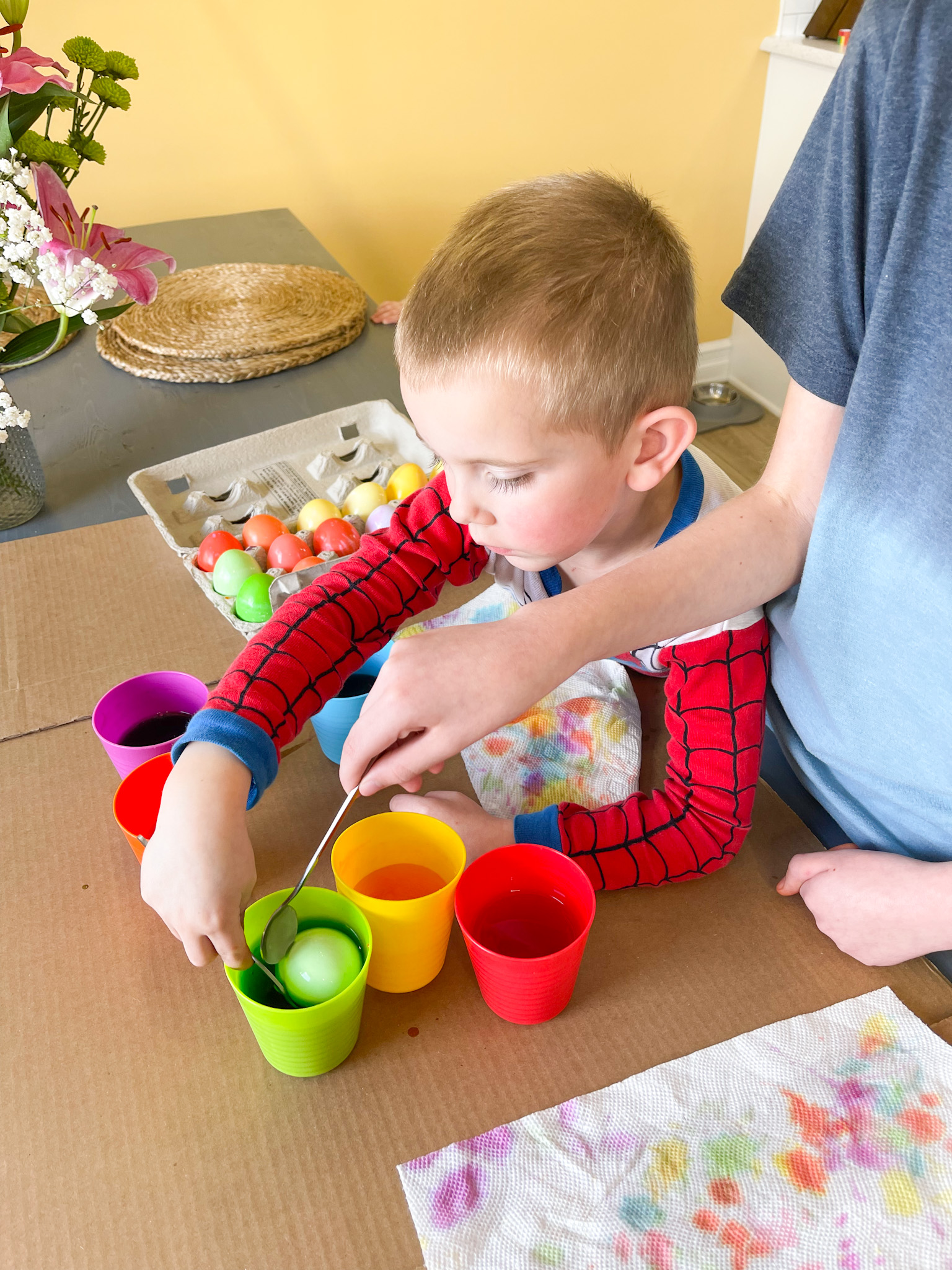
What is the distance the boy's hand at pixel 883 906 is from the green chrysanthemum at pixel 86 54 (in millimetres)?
1001

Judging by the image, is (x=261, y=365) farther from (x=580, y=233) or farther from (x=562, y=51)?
(x=562, y=51)

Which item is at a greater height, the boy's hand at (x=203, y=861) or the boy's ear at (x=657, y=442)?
the boy's ear at (x=657, y=442)

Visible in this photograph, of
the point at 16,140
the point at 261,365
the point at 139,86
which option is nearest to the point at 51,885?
the point at 16,140

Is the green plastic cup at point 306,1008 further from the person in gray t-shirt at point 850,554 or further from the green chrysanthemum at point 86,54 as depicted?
the green chrysanthemum at point 86,54

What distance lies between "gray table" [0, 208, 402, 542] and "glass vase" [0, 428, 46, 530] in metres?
0.01

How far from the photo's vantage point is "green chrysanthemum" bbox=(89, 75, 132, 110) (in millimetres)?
908

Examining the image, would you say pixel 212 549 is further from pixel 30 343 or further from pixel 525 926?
pixel 525 926

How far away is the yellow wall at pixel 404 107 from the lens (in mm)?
1972

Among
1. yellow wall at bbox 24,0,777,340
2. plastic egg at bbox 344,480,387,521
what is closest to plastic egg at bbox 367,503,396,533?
plastic egg at bbox 344,480,387,521

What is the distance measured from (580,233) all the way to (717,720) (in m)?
0.37

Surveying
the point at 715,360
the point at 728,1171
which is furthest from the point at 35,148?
the point at 715,360

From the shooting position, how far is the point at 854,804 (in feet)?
2.21

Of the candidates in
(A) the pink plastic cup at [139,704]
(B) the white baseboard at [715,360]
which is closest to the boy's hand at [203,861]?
(A) the pink plastic cup at [139,704]

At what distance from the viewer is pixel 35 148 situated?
0.92 meters
